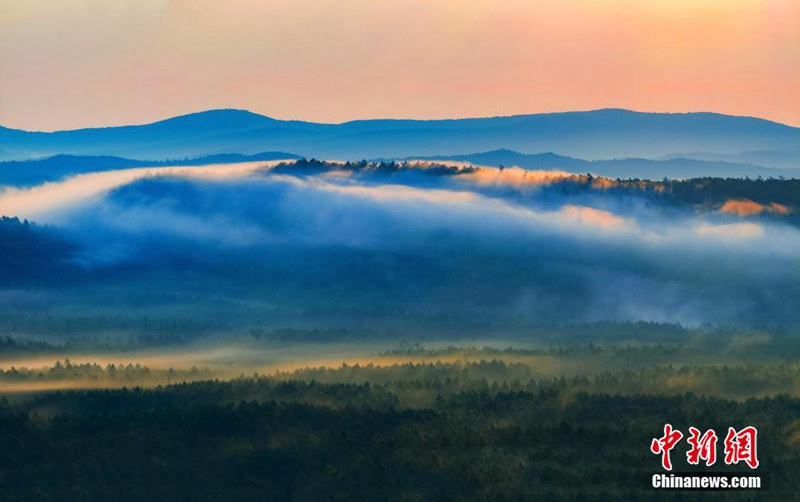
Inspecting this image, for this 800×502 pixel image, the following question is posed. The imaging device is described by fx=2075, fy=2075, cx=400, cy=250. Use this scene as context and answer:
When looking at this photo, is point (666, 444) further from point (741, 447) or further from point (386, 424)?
point (386, 424)

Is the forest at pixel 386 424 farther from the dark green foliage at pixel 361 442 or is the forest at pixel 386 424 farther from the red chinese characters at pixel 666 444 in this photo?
the red chinese characters at pixel 666 444

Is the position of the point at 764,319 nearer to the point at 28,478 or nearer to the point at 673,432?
the point at 673,432

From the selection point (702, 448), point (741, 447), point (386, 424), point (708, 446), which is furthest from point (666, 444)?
point (386, 424)

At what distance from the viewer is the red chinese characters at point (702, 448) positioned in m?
62.6

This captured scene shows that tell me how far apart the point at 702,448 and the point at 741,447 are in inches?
47.6

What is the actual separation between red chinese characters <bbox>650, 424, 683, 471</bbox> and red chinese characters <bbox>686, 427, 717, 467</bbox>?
46cm

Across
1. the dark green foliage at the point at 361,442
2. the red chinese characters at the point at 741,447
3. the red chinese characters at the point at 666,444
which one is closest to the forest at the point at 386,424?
the dark green foliage at the point at 361,442

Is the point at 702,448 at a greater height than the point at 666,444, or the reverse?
the point at 666,444

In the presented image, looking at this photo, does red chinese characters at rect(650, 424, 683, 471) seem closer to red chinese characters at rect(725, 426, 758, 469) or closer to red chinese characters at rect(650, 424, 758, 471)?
red chinese characters at rect(650, 424, 758, 471)

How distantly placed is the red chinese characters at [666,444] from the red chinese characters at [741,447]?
5.22ft

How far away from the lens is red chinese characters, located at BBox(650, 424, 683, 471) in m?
62.5

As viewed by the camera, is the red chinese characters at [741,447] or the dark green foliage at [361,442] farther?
the red chinese characters at [741,447]

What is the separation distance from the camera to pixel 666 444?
209 ft

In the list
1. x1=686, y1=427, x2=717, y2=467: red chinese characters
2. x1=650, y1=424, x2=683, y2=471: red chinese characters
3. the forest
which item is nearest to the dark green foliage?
the forest
